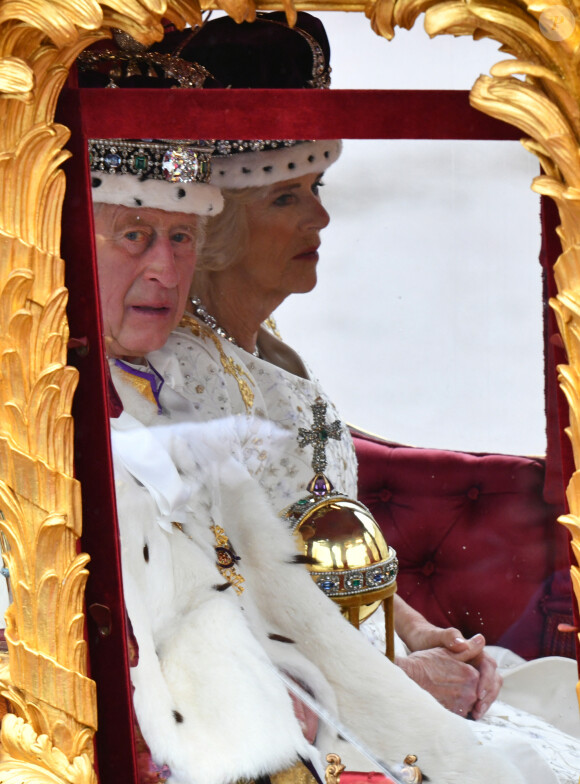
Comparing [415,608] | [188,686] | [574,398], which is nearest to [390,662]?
[415,608]

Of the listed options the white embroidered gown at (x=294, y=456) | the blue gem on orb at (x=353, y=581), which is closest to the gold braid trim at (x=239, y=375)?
the white embroidered gown at (x=294, y=456)

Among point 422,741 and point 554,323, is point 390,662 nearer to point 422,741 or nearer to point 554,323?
point 422,741

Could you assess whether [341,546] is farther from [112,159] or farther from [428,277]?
[112,159]

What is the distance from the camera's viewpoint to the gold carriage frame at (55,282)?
2.84 ft

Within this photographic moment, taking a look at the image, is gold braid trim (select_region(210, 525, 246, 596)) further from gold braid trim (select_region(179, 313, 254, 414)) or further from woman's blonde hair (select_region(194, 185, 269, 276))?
woman's blonde hair (select_region(194, 185, 269, 276))

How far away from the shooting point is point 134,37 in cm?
91

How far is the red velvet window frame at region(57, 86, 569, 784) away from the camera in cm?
92

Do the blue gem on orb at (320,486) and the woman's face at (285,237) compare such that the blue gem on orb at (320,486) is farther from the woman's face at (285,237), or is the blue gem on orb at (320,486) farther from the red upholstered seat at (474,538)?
the woman's face at (285,237)

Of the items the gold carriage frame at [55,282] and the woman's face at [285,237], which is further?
the woman's face at [285,237]

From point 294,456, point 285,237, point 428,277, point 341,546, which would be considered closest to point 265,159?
point 285,237

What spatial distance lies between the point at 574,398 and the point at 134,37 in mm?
549

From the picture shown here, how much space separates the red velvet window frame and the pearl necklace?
103 millimetres

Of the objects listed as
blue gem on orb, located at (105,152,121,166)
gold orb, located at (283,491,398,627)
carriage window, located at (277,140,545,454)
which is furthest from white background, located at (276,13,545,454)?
blue gem on orb, located at (105,152,121,166)

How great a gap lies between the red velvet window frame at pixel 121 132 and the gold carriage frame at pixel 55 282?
21mm
